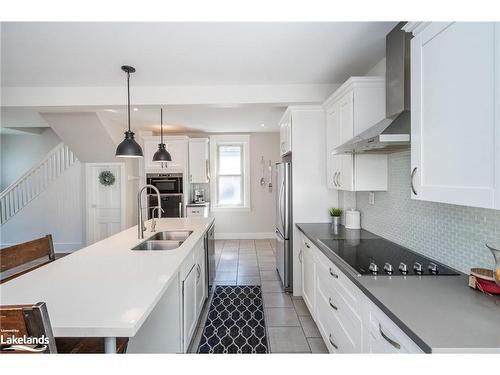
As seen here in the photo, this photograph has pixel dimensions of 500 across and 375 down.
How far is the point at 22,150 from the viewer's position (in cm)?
636

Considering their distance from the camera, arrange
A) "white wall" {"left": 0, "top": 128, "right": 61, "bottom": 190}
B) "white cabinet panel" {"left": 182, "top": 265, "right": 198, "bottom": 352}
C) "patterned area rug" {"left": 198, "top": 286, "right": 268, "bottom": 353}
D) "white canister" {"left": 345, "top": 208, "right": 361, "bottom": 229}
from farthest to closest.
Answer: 1. "white wall" {"left": 0, "top": 128, "right": 61, "bottom": 190}
2. "white canister" {"left": 345, "top": 208, "right": 361, "bottom": 229}
3. "patterned area rug" {"left": 198, "top": 286, "right": 268, "bottom": 353}
4. "white cabinet panel" {"left": 182, "top": 265, "right": 198, "bottom": 352}

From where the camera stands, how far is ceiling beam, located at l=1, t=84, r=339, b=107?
301 centimetres

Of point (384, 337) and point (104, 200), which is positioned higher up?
point (104, 200)

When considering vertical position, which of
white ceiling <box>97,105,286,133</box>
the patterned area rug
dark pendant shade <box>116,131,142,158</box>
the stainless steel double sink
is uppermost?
white ceiling <box>97,105,286,133</box>

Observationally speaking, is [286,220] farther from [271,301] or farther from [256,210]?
[256,210]

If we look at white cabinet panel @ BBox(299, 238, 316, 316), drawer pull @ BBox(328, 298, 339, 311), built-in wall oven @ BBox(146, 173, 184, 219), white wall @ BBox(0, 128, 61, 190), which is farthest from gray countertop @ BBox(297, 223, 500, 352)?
white wall @ BBox(0, 128, 61, 190)

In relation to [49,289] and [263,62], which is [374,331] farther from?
[263,62]

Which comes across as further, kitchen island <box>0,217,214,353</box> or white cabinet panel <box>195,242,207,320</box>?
white cabinet panel <box>195,242,207,320</box>

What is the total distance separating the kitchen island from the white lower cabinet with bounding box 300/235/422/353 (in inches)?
41.9

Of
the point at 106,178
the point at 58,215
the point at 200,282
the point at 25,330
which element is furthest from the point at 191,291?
the point at 58,215

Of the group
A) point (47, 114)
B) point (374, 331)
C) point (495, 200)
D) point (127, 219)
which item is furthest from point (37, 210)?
point (495, 200)

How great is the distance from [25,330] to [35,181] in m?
5.94

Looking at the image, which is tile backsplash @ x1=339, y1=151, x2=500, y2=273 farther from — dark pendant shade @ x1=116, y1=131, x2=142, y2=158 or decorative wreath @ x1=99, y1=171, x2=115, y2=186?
decorative wreath @ x1=99, y1=171, x2=115, y2=186
